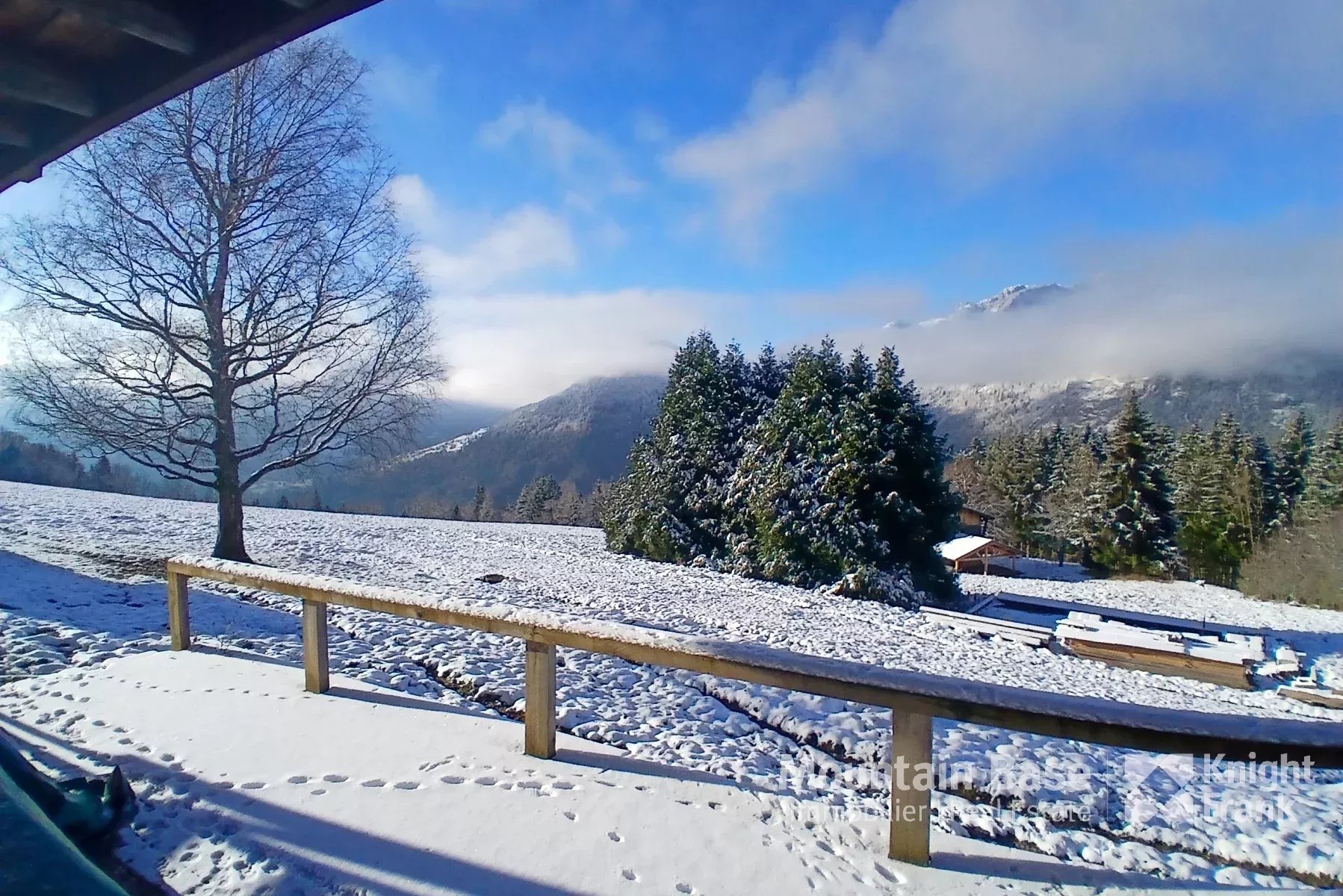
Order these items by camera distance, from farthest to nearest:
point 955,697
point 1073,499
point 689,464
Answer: point 1073,499, point 689,464, point 955,697

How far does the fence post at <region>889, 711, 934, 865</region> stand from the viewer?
294 cm

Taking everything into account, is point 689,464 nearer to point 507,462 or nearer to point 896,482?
point 896,482

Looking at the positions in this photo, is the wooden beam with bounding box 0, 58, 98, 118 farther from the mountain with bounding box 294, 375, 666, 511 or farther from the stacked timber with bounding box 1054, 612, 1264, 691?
the mountain with bounding box 294, 375, 666, 511

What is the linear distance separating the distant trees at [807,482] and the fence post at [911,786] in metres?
16.5

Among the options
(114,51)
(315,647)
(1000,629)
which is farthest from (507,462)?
(114,51)

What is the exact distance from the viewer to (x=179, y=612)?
609 centimetres

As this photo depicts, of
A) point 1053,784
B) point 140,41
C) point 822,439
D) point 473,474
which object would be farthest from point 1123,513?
point 473,474

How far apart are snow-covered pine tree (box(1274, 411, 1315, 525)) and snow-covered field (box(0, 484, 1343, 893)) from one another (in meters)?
34.0

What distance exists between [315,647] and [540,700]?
2.10 metres

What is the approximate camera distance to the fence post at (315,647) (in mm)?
5004

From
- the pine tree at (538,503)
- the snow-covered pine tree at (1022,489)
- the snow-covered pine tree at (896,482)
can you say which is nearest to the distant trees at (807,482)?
the snow-covered pine tree at (896,482)

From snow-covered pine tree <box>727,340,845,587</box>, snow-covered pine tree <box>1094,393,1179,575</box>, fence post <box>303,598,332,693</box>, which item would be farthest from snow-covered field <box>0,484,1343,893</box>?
snow-covered pine tree <box>1094,393,1179,575</box>

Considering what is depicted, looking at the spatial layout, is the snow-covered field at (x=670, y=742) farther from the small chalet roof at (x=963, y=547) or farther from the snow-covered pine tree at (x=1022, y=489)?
the snow-covered pine tree at (x=1022, y=489)

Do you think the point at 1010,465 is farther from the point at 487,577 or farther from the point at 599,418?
the point at 599,418
